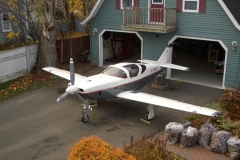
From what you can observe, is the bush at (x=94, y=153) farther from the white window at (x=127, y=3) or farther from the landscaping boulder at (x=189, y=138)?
the white window at (x=127, y=3)

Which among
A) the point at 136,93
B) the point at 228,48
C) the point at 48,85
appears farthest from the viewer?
the point at 48,85

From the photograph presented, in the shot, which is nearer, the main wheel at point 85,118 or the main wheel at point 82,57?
the main wheel at point 85,118

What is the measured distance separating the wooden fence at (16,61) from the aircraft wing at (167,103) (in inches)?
294

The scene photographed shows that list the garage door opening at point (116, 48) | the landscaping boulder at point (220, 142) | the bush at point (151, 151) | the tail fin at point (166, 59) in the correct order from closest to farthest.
Result: the bush at point (151, 151) < the landscaping boulder at point (220, 142) < the tail fin at point (166, 59) < the garage door opening at point (116, 48)

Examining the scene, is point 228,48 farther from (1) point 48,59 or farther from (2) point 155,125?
(1) point 48,59

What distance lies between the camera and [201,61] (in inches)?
814

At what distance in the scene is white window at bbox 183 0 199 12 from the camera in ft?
50.1

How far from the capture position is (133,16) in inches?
659

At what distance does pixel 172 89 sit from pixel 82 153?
9128mm

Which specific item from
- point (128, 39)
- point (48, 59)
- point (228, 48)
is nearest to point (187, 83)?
point (228, 48)

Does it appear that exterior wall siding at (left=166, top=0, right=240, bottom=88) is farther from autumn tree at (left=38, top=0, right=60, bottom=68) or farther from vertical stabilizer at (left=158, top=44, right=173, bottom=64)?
autumn tree at (left=38, top=0, right=60, bottom=68)

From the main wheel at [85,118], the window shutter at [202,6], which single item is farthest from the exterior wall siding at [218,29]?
the main wheel at [85,118]

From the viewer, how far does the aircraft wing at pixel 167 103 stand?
10148 millimetres

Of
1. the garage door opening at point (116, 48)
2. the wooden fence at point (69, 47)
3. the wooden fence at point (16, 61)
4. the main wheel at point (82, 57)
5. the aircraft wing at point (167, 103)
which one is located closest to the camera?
the aircraft wing at point (167, 103)
